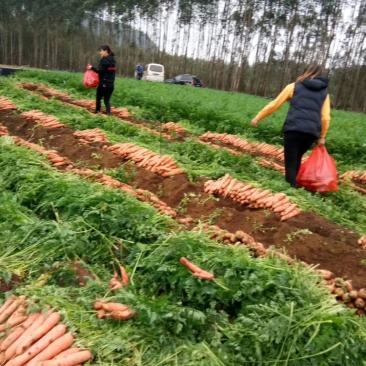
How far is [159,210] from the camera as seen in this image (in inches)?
174

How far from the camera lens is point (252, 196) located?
16.1 feet

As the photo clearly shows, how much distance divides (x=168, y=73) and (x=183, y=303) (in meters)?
40.8

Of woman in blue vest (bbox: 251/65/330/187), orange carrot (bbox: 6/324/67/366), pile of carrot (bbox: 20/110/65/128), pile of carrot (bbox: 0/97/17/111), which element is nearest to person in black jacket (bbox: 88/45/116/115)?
pile of carrot (bbox: 20/110/65/128)

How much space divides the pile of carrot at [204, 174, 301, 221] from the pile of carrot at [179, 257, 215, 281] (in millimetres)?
1824

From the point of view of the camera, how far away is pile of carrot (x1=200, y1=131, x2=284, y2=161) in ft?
28.5

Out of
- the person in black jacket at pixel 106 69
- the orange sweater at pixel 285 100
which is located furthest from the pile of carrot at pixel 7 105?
the orange sweater at pixel 285 100

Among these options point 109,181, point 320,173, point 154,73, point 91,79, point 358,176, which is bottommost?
point 358,176

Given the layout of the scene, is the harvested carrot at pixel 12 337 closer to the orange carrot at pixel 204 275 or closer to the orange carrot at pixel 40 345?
the orange carrot at pixel 40 345

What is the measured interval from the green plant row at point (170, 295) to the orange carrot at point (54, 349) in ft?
0.28

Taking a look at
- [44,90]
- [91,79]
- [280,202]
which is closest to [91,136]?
[91,79]

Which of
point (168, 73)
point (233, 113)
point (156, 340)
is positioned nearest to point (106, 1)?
point (168, 73)

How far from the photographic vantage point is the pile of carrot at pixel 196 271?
9.44 ft

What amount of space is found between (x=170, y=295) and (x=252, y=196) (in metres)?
2.37

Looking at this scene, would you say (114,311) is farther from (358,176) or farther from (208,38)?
(208,38)
